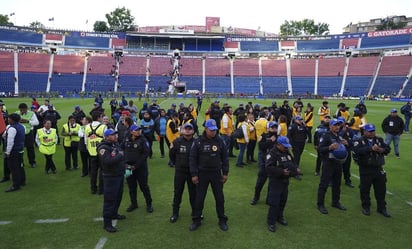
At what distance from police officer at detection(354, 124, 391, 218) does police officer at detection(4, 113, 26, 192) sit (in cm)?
832

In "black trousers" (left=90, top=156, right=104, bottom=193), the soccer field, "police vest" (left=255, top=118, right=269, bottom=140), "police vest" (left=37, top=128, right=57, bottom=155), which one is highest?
"police vest" (left=255, top=118, right=269, bottom=140)

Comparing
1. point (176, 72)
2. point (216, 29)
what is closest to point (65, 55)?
point (176, 72)

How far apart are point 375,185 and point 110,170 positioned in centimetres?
569

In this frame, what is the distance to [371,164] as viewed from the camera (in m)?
6.29

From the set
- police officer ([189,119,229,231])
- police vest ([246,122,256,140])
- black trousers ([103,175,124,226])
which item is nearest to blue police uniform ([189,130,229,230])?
police officer ([189,119,229,231])

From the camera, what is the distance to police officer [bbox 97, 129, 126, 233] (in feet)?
18.0

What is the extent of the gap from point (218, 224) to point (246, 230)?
59cm

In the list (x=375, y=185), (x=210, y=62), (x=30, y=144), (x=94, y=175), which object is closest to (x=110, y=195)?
(x=94, y=175)

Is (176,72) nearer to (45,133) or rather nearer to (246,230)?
(45,133)

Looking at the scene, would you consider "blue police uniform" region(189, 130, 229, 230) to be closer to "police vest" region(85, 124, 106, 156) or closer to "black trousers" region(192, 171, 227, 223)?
"black trousers" region(192, 171, 227, 223)

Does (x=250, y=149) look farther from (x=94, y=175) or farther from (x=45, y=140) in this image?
(x=45, y=140)

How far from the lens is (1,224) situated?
5953 mm

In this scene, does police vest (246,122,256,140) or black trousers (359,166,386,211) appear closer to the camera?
black trousers (359,166,386,211)

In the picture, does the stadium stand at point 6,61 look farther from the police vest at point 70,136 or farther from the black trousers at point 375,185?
the black trousers at point 375,185
